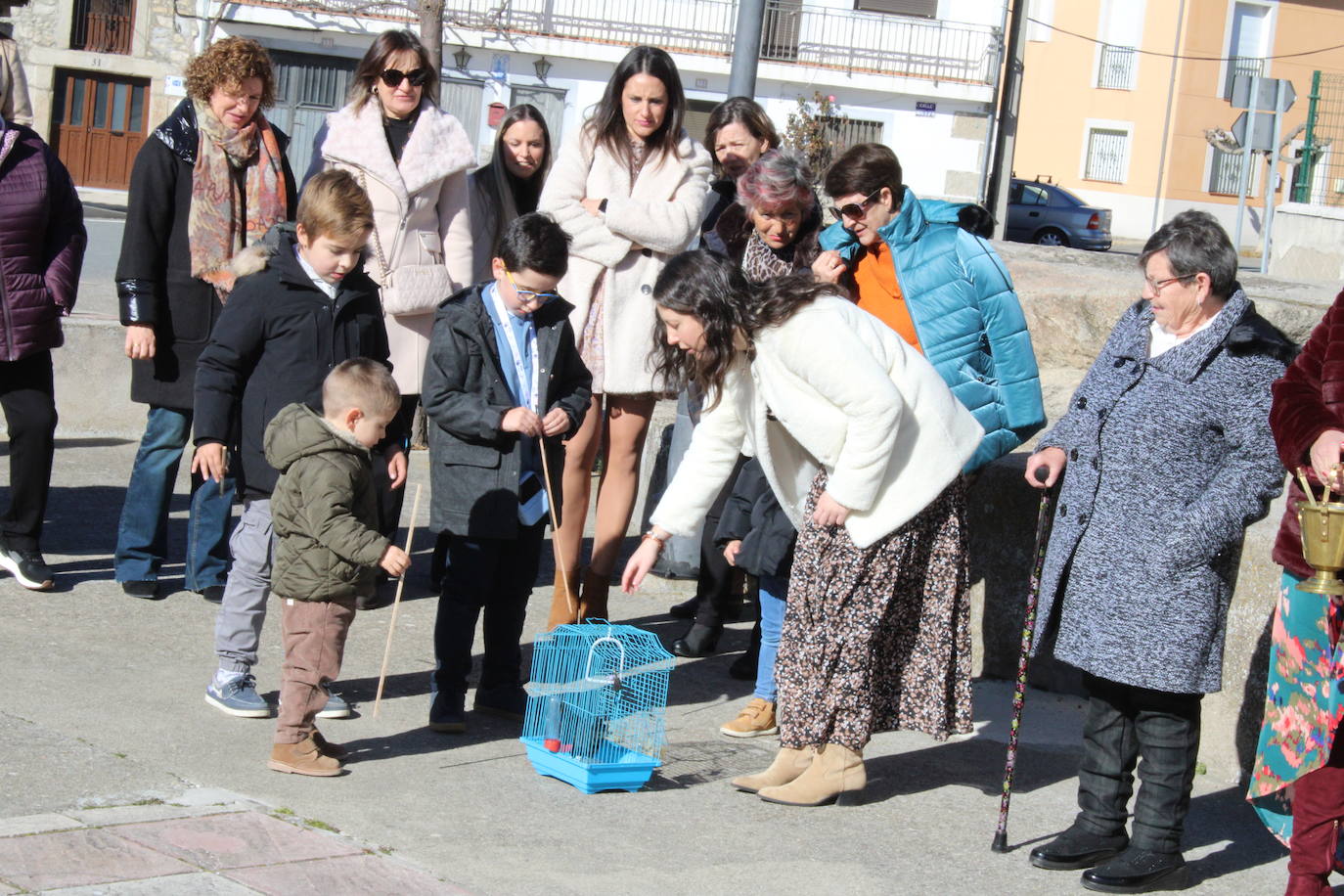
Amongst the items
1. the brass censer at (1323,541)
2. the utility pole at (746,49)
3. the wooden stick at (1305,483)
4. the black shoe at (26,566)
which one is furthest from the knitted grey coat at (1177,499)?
the utility pole at (746,49)

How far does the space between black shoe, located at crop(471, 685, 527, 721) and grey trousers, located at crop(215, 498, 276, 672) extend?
755mm

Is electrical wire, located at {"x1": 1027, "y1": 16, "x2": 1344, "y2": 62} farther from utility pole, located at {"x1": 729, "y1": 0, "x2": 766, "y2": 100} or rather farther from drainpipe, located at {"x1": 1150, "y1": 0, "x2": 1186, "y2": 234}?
utility pole, located at {"x1": 729, "y1": 0, "x2": 766, "y2": 100}

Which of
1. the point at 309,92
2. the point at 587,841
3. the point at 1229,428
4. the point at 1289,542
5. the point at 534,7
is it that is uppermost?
the point at 534,7

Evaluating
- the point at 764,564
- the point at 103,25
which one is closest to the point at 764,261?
the point at 764,564

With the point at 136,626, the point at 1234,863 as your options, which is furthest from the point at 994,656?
the point at 136,626

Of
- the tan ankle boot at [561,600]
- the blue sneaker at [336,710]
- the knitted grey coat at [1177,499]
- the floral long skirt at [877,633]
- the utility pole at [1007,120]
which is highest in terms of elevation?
the utility pole at [1007,120]

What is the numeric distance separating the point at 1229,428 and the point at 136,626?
12.7 ft

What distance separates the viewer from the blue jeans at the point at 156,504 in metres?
6.24

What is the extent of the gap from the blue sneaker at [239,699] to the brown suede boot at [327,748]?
1.06 ft

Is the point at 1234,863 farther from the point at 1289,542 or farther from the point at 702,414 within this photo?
the point at 702,414

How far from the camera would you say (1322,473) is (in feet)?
12.2

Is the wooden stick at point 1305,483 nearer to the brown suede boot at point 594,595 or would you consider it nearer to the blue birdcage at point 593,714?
the blue birdcage at point 593,714

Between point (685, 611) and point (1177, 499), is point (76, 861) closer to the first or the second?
point (1177, 499)

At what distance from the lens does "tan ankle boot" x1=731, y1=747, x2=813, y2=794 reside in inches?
187
